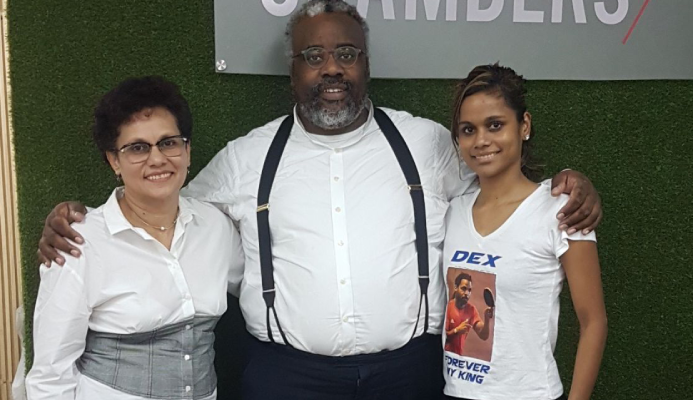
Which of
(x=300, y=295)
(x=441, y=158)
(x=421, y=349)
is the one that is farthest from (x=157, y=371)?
(x=441, y=158)

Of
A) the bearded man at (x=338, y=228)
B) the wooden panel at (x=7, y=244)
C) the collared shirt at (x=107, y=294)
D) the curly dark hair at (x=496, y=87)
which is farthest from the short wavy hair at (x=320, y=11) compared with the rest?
the wooden panel at (x=7, y=244)

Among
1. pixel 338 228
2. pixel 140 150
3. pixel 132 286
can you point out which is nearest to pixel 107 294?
pixel 132 286

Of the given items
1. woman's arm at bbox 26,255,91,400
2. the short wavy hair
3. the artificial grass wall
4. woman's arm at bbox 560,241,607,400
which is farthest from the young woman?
woman's arm at bbox 26,255,91,400

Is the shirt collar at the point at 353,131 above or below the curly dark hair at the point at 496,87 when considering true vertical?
below

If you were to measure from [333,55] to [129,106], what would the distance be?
1.84 ft

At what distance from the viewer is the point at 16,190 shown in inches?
76.5

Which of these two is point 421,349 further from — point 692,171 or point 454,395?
point 692,171

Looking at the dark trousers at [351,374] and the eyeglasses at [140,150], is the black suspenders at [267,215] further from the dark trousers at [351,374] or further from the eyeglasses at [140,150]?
the eyeglasses at [140,150]

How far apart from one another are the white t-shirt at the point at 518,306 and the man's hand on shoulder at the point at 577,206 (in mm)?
17

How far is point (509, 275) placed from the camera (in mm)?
1386

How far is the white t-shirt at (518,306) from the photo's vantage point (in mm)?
1381

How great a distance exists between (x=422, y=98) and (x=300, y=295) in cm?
79

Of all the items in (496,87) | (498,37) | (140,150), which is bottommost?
(140,150)

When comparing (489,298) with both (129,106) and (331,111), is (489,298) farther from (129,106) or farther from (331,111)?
(129,106)
